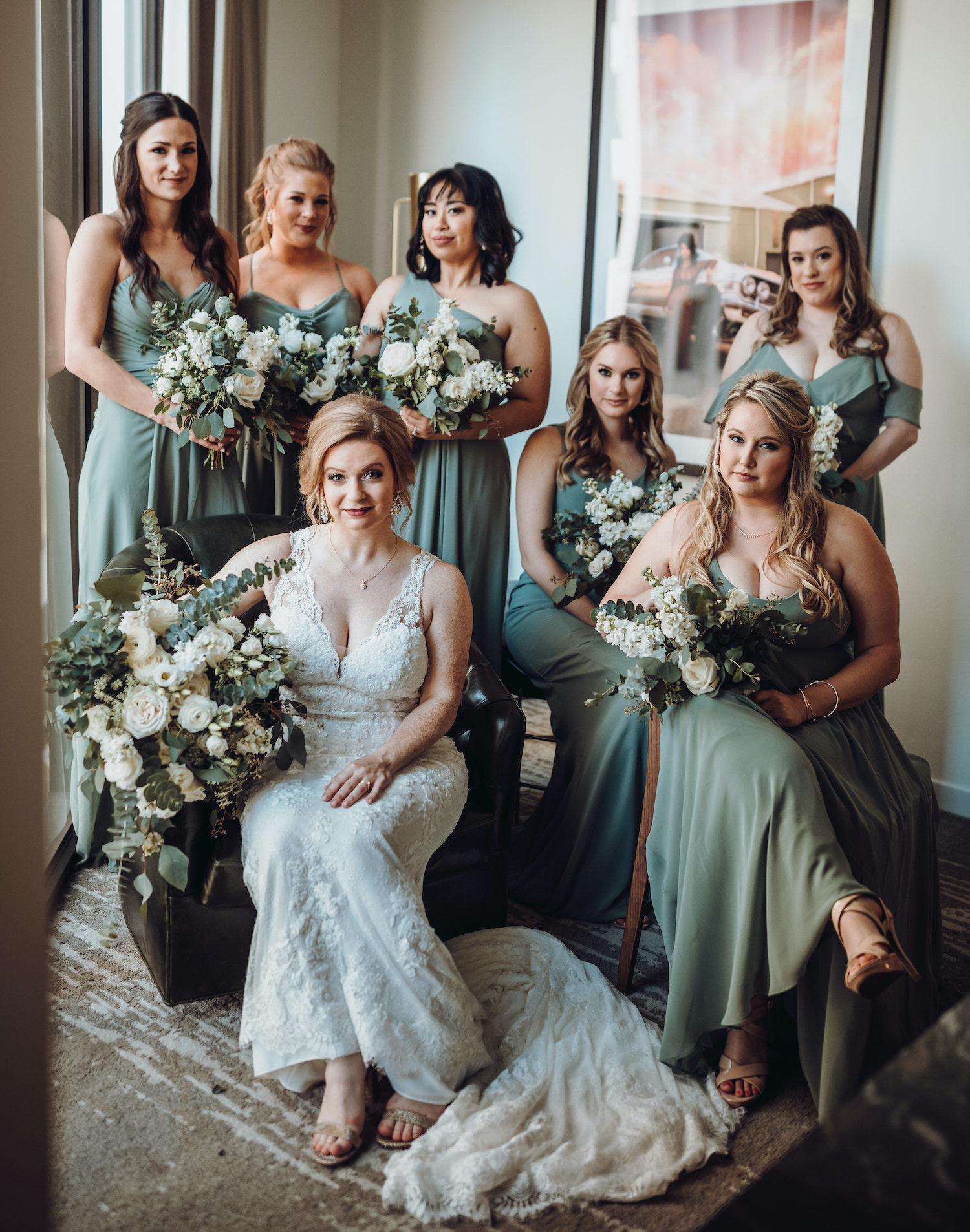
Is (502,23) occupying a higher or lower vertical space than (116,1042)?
higher

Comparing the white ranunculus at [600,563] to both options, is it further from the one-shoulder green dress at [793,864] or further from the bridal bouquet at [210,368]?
the bridal bouquet at [210,368]

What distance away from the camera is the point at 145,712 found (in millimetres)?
2125

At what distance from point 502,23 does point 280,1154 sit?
199 inches

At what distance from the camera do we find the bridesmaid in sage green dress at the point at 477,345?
3.33 m

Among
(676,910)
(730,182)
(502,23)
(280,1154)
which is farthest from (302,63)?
A: (280,1154)

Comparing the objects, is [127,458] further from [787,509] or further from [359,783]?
[787,509]

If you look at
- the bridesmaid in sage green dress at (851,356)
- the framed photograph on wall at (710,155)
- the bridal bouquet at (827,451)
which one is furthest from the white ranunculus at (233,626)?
the framed photograph on wall at (710,155)

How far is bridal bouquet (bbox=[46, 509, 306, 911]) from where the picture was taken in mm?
2133

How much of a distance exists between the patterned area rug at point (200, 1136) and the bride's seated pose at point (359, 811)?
4.0 inches

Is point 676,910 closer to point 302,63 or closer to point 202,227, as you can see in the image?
point 202,227

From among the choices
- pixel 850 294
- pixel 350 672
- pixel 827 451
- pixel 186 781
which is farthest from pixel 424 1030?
pixel 850 294

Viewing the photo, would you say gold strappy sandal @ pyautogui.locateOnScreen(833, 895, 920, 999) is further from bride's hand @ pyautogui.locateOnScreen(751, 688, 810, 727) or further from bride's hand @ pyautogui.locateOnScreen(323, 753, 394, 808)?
bride's hand @ pyautogui.locateOnScreen(323, 753, 394, 808)

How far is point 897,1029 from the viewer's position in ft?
7.42

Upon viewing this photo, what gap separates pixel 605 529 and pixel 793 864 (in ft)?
4.78
